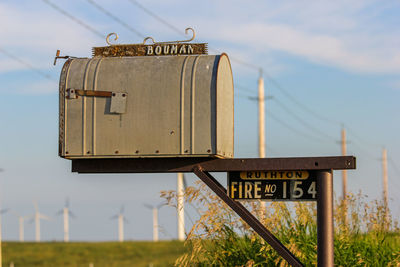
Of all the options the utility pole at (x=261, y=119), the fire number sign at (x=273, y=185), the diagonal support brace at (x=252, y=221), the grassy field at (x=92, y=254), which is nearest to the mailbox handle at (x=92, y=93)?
the diagonal support brace at (x=252, y=221)

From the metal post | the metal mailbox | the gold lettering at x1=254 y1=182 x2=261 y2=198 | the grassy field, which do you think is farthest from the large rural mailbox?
the grassy field

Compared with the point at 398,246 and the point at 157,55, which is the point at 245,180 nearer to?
the point at 157,55

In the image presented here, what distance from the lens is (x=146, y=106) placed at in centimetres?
845

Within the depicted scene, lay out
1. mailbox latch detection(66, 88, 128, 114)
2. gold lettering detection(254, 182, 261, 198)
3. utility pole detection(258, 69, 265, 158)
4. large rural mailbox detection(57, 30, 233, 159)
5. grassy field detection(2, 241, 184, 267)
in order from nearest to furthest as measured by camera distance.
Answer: large rural mailbox detection(57, 30, 233, 159) < mailbox latch detection(66, 88, 128, 114) < gold lettering detection(254, 182, 261, 198) < utility pole detection(258, 69, 265, 158) < grassy field detection(2, 241, 184, 267)

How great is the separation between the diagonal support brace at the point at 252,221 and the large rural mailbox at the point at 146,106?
1.16ft

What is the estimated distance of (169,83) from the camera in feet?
27.6

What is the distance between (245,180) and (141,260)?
53815mm

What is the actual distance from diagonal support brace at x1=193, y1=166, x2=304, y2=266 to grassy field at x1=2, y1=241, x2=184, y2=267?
152ft

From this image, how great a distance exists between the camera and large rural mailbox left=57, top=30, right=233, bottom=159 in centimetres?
834

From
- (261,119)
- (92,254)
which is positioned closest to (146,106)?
(261,119)

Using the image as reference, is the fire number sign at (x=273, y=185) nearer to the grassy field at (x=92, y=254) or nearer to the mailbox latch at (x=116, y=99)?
the mailbox latch at (x=116, y=99)

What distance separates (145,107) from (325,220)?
2.45 metres

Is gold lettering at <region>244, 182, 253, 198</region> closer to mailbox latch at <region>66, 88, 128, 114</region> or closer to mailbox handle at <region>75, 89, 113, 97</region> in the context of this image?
mailbox latch at <region>66, 88, 128, 114</region>

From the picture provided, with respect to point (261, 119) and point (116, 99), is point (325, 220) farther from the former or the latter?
point (261, 119)
